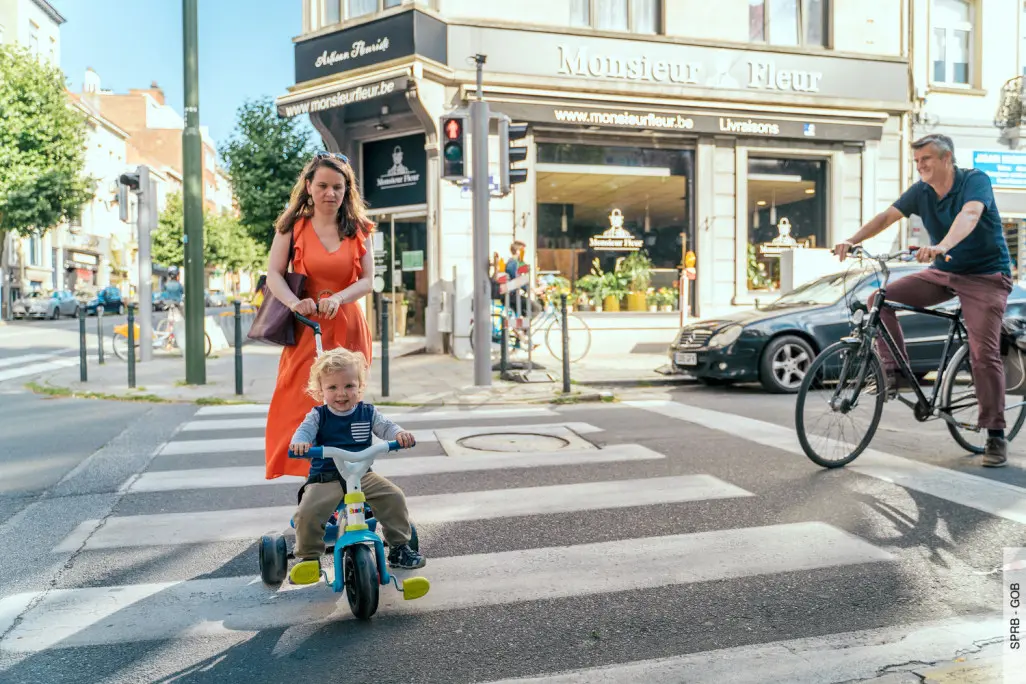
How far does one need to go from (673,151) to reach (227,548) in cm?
1374

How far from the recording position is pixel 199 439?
6.85 meters

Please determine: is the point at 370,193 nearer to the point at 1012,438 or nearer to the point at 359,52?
the point at 359,52

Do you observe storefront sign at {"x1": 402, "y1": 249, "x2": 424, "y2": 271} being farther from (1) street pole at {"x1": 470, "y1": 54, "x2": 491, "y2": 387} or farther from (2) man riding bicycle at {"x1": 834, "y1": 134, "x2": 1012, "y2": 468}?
(2) man riding bicycle at {"x1": 834, "y1": 134, "x2": 1012, "y2": 468}

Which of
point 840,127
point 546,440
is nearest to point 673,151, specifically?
point 840,127

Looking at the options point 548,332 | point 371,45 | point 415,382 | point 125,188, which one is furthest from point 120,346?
point 548,332

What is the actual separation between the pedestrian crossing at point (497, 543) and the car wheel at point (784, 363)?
3.53 metres

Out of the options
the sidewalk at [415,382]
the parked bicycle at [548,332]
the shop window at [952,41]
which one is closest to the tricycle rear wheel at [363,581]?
the sidewalk at [415,382]

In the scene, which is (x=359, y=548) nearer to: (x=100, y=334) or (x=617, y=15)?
(x=100, y=334)

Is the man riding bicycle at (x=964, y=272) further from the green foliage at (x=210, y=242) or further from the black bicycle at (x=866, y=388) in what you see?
the green foliage at (x=210, y=242)

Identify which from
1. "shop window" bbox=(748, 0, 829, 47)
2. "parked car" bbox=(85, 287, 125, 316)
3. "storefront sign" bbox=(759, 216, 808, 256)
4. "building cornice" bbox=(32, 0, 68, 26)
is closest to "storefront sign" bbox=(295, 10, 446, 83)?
"shop window" bbox=(748, 0, 829, 47)

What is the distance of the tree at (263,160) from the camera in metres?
23.2

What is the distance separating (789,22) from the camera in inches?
664

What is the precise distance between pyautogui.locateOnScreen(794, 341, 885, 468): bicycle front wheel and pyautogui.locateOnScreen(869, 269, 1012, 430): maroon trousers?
17cm

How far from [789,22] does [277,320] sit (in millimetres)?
15846
